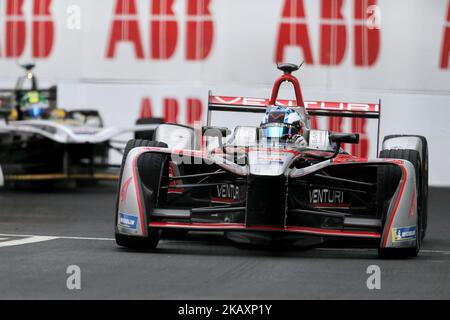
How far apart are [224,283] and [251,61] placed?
43.2 feet

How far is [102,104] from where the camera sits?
20.3 meters

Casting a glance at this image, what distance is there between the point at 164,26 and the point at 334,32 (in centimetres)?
300

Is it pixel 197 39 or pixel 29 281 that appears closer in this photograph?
pixel 29 281

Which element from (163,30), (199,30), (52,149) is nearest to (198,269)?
(52,149)

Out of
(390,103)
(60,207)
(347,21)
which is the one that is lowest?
(60,207)

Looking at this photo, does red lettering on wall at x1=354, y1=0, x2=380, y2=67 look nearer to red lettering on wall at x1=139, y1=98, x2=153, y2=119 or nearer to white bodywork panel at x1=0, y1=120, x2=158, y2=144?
red lettering on wall at x1=139, y1=98, x2=153, y2=119

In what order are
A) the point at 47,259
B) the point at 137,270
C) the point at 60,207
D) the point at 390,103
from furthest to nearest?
the point at 390,103
the point at 60,207
the point at 47,259
the point at 137,270

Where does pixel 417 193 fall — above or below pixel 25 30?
below

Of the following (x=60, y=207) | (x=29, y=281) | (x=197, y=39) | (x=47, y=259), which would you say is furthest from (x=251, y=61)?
(x=29, y=281)

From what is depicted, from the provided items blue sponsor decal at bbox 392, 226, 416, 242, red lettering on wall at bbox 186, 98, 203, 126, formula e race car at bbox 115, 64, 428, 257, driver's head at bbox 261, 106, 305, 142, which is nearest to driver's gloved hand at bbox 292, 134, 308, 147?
driver's head at bbox 261, 106, 305, 142

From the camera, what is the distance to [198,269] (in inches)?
311

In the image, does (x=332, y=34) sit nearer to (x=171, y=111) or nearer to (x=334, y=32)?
(x=334, y=32)

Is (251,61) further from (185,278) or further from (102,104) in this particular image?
(185,278)

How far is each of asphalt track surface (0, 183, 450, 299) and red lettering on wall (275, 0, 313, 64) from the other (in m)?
8.54
